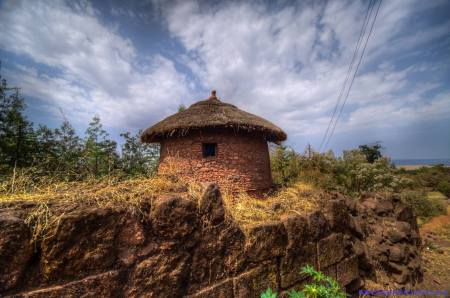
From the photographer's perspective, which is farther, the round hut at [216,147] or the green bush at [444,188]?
the green bush at [444,188]

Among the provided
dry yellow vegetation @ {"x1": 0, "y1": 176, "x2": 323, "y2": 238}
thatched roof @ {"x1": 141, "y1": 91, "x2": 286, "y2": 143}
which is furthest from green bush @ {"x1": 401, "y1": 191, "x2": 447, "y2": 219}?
dry yellow vegetation @ {"x1": 0, "y1": 176, "x2": 323, "y2": 238}

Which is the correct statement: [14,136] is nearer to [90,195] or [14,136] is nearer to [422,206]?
[90,195]

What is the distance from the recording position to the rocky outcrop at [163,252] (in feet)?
6.09

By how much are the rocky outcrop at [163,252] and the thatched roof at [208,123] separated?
350cm

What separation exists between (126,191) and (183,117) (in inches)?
186

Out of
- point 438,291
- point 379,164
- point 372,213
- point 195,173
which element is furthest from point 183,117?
point 379,164

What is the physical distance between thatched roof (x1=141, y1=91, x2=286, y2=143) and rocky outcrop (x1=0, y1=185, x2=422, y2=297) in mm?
3498

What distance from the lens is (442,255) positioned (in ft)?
28.2

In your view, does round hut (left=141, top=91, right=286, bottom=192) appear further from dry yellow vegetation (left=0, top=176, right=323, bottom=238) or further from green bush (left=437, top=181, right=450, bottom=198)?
green bush (left=437, top=181, right=450, bottom=198)

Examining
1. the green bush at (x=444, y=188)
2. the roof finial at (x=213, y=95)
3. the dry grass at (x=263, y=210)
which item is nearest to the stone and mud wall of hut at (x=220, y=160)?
the dry grass at (x=263, y=210)

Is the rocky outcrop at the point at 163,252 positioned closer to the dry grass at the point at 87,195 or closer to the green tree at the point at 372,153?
the dry grass at the point at 87,195

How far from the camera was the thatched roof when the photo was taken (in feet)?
21.7

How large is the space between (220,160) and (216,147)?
1.49ft

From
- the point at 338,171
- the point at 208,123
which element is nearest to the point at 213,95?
the point at 208,123
